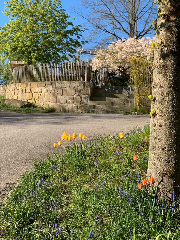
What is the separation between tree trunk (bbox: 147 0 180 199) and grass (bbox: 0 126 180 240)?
23 centimetres

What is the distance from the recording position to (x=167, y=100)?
8.68 feet

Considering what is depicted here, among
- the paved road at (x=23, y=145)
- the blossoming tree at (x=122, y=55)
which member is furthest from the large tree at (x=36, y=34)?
the paved road at (x=23, y=145)

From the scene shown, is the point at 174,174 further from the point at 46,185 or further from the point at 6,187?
the point at 6,187

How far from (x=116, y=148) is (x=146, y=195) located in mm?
2221

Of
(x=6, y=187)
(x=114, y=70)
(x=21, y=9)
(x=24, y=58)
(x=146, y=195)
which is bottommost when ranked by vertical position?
(x=6, y=187)

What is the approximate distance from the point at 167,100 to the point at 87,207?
4.39 feet

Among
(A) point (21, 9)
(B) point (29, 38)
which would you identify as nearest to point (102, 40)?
(B) point (29, 38)

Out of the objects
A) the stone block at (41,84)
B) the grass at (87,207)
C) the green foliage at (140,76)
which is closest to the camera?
the grass at (87,207)

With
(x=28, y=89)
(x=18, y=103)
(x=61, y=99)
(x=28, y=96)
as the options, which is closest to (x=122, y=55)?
(x=61, y=99)

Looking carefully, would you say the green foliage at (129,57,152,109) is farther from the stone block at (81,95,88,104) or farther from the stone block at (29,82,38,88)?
the stone block at (29,82,38,88)

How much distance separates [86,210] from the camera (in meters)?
2.70

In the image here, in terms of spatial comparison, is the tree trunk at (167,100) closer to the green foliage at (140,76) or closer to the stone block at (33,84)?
the green foliage at (140,76)

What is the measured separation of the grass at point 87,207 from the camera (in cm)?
227

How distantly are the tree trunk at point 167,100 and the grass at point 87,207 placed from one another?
0.23 metres
